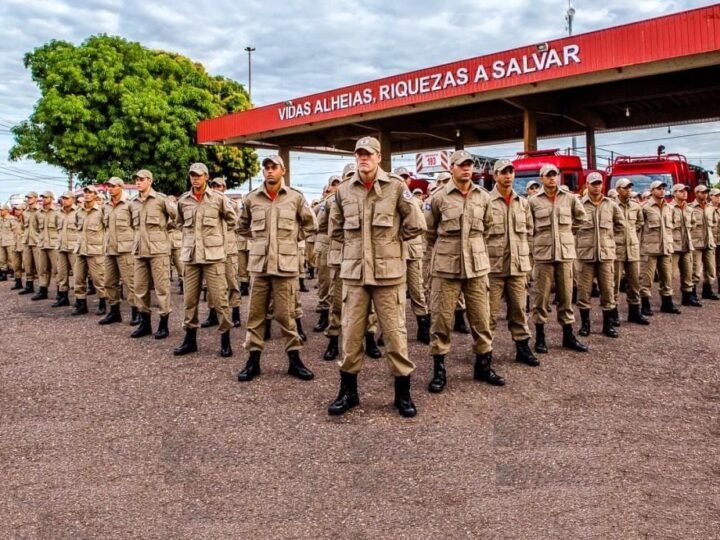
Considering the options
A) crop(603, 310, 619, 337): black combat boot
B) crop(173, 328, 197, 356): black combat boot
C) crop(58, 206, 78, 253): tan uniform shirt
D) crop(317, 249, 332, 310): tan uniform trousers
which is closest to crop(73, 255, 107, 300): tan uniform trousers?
crop(58, 206, 78, 253): tan uniform shirt

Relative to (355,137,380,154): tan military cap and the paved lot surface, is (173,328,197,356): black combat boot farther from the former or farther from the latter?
(355,137,380,154): tan military cap

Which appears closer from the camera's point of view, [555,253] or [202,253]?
[202,253]

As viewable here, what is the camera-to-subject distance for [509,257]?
5840 mm

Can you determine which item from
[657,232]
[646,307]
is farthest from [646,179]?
[646,307]

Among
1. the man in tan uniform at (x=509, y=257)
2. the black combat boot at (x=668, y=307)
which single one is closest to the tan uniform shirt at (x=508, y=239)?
the man in tan uniform at (x=509, y=257)

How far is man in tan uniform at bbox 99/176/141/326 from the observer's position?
8.32m

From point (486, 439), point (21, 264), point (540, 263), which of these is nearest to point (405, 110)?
point (21, 264)

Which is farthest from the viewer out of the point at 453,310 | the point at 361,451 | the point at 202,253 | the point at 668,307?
the point at 668,307

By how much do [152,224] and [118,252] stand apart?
106 cm

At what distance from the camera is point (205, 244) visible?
6527 mm

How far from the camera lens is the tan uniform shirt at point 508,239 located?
5.84m

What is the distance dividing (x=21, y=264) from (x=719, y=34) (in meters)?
16.3

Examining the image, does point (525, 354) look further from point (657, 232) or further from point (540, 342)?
point (657, 232)

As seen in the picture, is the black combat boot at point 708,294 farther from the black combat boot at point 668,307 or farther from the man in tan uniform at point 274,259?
the man in tan uniform at point 274,259
